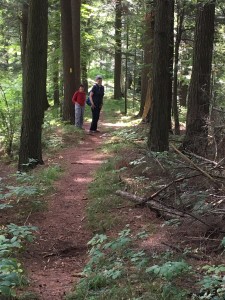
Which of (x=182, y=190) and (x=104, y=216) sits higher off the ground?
(x=182, y=190)

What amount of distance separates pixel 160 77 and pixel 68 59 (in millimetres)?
8723

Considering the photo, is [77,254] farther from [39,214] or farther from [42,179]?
[42,179]

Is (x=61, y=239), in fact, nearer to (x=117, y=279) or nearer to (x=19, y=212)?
(x=19, y=212)

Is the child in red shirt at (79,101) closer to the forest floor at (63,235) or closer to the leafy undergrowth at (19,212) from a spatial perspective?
the leafy undergrowth at (19,212)

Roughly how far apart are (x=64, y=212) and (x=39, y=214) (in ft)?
1.52

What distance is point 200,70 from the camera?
986 centimetres

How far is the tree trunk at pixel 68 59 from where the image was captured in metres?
16.4

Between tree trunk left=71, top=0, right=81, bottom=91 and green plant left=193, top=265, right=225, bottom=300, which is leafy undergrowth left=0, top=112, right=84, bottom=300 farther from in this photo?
tree trunk left=71, top=0, right=81, bottom=91

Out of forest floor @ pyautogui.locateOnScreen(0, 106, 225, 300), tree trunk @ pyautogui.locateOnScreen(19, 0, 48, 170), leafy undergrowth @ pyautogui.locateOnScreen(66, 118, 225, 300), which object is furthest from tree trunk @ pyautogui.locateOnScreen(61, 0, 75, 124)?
leafy undergrowth @ pyautogui.locateOnScreen(66, 118, 225, 300)

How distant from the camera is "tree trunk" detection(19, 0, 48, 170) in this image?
9.91 m

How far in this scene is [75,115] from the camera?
54.1ft

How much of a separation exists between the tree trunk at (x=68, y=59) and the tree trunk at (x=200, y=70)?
8.02 m

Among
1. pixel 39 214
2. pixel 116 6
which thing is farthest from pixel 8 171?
pixel 116 6

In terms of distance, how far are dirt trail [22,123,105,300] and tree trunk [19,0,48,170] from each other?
40.9 inches
